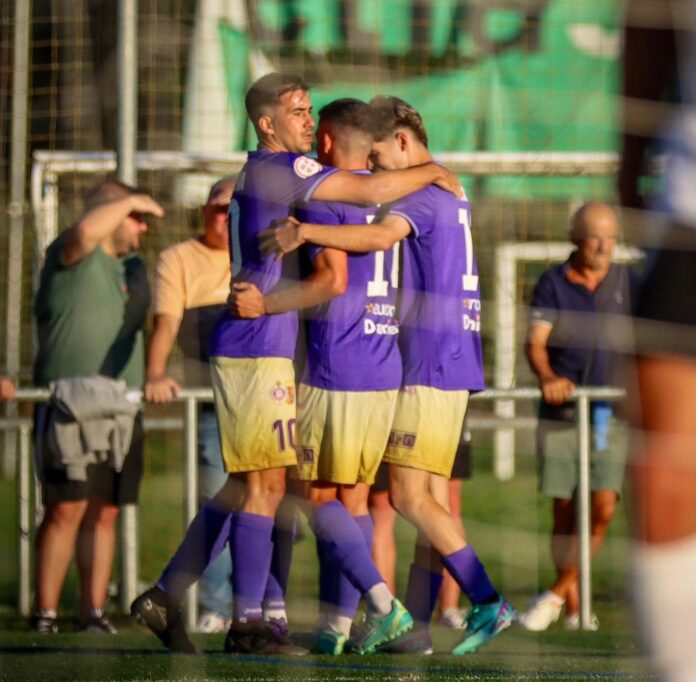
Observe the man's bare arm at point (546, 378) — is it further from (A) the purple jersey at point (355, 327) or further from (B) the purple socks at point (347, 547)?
(B) the purple socks at point (347, 547)

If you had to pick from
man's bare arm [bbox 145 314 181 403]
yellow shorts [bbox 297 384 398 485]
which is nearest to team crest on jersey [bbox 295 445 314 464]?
yellow shorts [bbox 297 384 398 485]

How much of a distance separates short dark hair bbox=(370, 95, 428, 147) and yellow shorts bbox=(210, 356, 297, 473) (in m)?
0.89

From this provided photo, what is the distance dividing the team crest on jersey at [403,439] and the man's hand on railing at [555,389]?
112 cm

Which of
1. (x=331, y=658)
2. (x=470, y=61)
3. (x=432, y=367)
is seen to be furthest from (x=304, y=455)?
(x=470, y=61)

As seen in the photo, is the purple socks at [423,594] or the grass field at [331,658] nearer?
the grass field at [331,658]

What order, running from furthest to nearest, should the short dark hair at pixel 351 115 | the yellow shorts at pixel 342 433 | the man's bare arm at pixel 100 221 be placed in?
the man's bare arm at pixel 100 221 → the short dark hair at pixel 351 115 → the yellow shorts at pixel 342 433

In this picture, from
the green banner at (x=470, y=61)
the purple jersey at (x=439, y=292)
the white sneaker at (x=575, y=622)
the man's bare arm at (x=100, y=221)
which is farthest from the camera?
the green banner at (x=470, y=61)

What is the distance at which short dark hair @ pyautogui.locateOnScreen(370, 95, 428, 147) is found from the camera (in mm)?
4996

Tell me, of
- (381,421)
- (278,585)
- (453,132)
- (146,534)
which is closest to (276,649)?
(278,585)

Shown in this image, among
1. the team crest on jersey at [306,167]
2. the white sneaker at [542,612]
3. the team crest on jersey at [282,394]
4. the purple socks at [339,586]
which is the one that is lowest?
the white sneaker at [542,612]

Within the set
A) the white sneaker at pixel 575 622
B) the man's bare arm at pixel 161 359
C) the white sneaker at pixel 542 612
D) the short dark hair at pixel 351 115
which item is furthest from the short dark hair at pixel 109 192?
the white sneaker at pixel 575 622

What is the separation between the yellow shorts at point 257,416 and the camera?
4539mm

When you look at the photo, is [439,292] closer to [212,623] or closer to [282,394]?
[282,394]

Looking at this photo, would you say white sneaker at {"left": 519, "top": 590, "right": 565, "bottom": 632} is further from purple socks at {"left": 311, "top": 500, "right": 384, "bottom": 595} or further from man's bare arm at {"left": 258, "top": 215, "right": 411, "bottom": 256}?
man's bare arm at {"left": 258, "top": 215, "right": 411, "bottom": 256}
